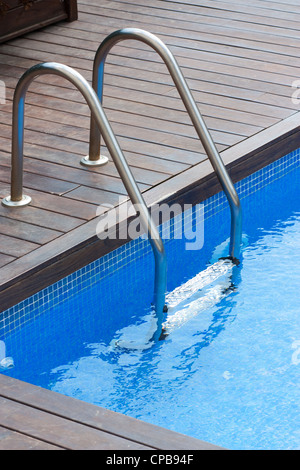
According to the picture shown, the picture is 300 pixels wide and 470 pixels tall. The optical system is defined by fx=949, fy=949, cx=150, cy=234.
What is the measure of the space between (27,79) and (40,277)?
71cm

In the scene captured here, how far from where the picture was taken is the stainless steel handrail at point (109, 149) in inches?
128

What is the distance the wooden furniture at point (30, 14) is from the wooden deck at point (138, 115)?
55 millimetres

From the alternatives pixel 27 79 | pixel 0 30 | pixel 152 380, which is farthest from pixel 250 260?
pixel 0 30

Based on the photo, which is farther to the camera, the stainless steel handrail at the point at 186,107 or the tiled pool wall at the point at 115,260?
the stainless steel handrail at the point at 186,107

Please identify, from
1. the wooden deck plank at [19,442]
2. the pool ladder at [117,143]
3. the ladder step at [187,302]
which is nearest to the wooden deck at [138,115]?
the wooden deck plank at [19,442]

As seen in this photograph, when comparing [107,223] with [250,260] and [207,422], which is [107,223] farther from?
[207,422]

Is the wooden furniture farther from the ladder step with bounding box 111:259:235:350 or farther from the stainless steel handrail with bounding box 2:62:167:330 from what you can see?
the ladder step with bounding box 111:259:235:350

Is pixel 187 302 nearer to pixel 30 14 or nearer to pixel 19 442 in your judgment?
pixel 19 442

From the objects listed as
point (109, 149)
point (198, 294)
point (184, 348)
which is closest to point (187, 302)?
point (198, 294)

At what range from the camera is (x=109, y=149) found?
10.8ft

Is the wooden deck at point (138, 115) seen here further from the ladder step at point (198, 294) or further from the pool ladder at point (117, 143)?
the ladder step at point (198, 294)

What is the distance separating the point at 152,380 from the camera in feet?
10.6

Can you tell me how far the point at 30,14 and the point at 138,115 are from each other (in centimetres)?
132

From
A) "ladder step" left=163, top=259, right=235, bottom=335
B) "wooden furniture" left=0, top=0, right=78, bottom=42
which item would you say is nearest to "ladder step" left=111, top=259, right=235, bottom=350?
"ladder step" left=163, top=259, right=235, bottom=335
